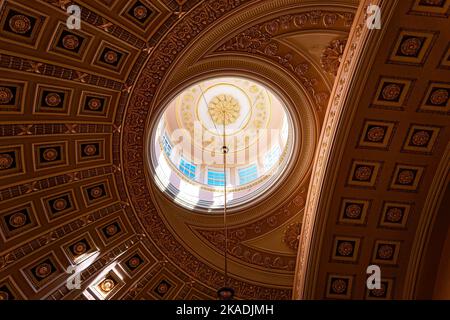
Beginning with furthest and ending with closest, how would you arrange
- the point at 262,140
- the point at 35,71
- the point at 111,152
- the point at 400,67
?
the point at 262,140, the point at 111,152, the point at 35,71, the point at 400,67

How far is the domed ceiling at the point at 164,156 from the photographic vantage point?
926cm

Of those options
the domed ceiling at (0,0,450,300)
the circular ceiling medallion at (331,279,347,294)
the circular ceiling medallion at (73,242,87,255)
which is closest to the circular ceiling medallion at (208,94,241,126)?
the domed ceiling at (0,0,450,300)

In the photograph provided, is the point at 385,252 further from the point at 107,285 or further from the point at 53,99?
the point at 53,99

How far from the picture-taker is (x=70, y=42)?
10.1 meters

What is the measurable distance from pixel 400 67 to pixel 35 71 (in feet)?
25.3

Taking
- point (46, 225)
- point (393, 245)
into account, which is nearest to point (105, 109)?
point (46, 225)

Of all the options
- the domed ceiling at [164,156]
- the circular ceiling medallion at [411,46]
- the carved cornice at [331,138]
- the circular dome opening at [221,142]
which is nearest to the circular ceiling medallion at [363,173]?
the domed ceiling at [164,156]

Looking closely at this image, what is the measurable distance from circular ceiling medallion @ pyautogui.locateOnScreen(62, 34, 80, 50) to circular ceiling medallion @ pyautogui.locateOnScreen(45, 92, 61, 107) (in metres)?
1.23

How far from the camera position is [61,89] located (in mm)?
10672

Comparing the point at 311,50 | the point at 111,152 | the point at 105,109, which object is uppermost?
the point at 311,50

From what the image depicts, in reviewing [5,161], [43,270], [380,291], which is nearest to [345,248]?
[380,291]

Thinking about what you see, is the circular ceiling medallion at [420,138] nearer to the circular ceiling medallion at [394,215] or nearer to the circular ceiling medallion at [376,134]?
the circular ceiling medallion at [376,134]

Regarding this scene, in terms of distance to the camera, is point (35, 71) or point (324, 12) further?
point (324, 12)

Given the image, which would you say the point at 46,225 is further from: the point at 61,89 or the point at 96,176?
the point at 61,89
